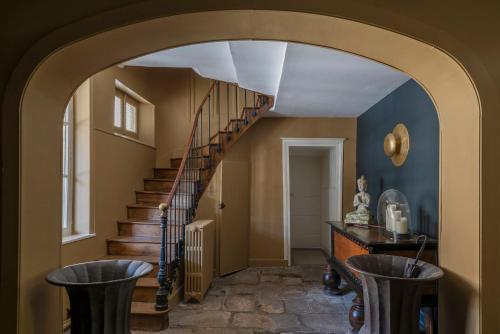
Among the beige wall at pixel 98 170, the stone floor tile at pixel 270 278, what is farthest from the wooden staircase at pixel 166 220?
the stone floor tile at pixel 270 278

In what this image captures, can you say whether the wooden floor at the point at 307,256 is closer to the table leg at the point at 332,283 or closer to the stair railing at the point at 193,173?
the table leg at the point at 332,283

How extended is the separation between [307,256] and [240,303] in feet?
8.05

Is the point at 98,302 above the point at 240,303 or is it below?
above

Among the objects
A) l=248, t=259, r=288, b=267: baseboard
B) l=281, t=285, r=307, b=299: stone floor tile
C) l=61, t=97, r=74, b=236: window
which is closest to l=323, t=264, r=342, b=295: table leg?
l=281, t=285, r=307, b=299: stone floor tile

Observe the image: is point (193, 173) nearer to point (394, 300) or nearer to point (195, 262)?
point (195, 262)

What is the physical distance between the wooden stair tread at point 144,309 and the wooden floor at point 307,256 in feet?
8.72

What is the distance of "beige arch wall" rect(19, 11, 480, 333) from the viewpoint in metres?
1.49

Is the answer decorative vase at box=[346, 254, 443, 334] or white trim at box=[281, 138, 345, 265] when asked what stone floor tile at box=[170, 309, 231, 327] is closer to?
decorative vase at box=[346, 254, 443, 334]

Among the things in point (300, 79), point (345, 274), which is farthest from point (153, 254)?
point (300, 79)

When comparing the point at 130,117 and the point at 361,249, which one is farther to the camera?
the point at 130,117

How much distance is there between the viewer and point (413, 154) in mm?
3000

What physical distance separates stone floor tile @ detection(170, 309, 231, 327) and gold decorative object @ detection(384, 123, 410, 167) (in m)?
2.41

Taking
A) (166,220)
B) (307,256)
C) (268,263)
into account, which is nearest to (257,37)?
(166,220)

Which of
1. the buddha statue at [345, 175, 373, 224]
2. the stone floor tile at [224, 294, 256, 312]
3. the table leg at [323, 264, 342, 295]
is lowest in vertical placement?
the stone floor tile at [224, 294, 256, 312]
